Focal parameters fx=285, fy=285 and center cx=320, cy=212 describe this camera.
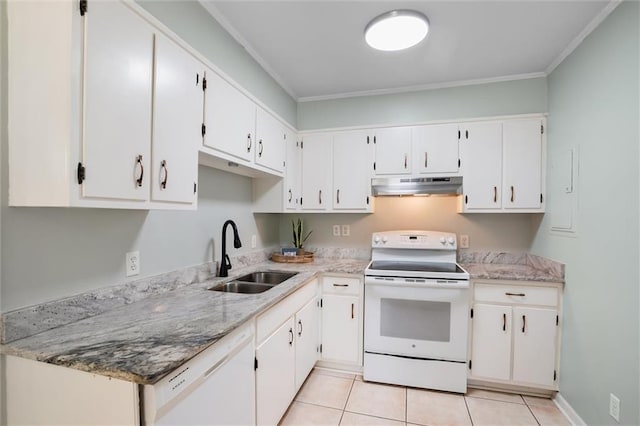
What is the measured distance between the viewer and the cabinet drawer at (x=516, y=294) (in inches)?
83.8

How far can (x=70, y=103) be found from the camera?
3.08 feet

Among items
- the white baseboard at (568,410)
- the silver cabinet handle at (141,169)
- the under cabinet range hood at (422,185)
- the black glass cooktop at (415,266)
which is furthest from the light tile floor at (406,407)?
the silver cabinet handle at (141,169)

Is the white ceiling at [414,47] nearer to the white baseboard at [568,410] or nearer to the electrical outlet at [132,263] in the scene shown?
the electrical outlet at [132,263]

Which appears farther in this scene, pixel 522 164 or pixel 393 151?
pixel 393 151

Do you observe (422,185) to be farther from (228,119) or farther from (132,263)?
(132,263)

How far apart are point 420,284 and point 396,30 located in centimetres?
179

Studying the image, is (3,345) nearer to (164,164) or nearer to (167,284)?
(167,284)

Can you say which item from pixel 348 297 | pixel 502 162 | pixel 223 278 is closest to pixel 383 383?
pixel 348 297

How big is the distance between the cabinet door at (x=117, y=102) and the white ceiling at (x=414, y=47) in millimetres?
744

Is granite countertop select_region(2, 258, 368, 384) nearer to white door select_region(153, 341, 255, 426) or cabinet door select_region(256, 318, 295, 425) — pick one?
white door select_region(153, 341, 255, 426)

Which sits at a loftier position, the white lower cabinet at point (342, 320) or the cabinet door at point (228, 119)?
the cabinet door at point (228, 119)

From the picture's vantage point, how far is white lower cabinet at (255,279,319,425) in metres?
1.55

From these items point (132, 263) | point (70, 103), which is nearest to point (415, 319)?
point (132, 263)

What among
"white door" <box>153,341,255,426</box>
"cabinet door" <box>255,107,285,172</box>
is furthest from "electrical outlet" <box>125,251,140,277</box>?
"cabinet door" <box>255,107,285,172</box>
